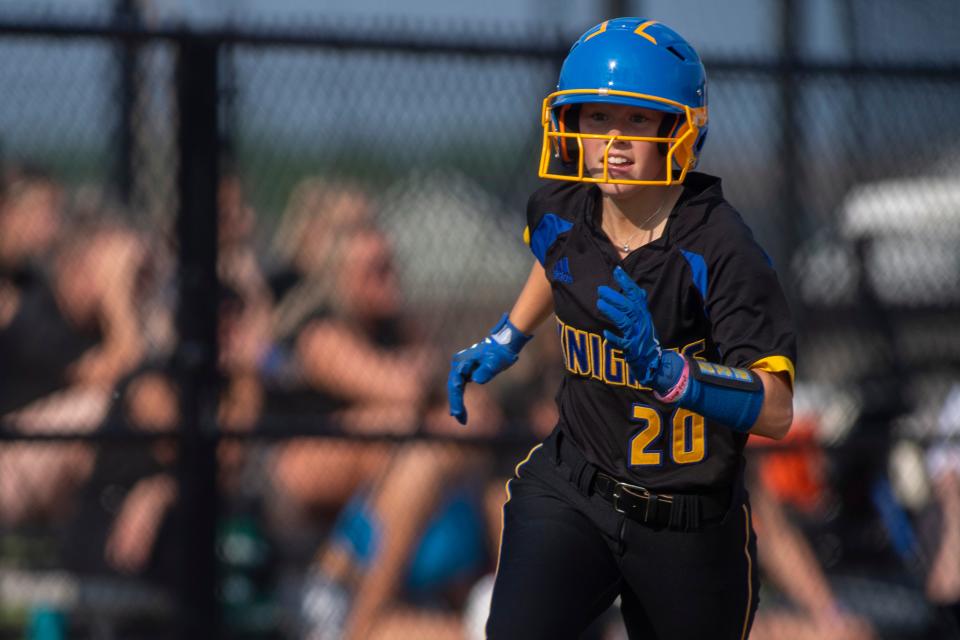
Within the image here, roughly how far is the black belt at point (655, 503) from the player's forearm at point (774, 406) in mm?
279

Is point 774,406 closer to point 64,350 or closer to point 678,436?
point 678,436

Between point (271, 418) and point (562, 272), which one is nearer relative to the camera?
point (562, 272)

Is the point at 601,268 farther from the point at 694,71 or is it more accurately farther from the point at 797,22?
the point at 797,22

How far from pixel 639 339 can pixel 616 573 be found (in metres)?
0.73

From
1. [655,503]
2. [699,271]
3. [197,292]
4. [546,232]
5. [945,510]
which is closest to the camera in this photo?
[699,271]

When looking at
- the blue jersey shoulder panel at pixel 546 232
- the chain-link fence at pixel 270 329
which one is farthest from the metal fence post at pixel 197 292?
the blue jersey shoulder panel at pixel 546 232

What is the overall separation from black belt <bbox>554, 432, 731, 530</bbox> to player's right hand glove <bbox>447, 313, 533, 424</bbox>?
1.17 feet

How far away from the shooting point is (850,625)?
5.36m

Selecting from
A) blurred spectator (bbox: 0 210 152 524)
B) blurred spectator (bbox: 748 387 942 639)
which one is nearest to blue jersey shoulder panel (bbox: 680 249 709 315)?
blurred spectator (bbox: 748 387 942 639)

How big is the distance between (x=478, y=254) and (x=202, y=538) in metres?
1.42

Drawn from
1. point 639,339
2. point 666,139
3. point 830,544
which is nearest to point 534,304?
point 666,139

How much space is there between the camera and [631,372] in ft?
9.55

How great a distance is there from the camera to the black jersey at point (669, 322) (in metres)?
2.89

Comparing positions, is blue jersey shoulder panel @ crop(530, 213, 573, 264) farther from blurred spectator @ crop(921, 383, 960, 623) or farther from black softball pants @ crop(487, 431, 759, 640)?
blurred spectator @ crop(921, 383, 960, 623)
